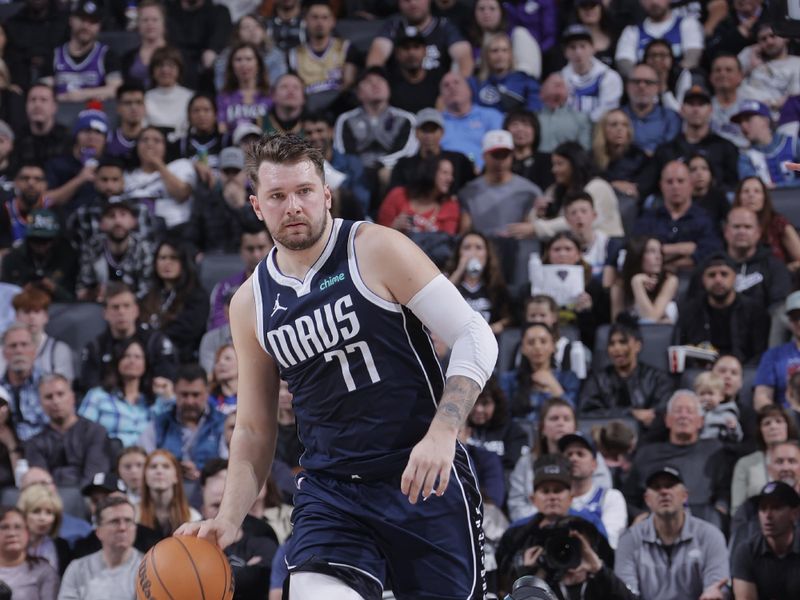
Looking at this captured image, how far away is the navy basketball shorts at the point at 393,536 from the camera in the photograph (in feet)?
15.5

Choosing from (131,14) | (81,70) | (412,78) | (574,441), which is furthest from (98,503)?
(131,14)

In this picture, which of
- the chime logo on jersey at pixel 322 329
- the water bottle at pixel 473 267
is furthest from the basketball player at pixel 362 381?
the water bottle at pixel 473 267

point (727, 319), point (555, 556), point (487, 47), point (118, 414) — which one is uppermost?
point (487, 47)

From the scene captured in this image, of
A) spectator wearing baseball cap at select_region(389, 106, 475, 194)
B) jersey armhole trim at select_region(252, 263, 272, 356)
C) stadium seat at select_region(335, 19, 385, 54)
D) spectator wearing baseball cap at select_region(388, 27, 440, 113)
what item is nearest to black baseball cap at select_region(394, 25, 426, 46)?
spectator wearing baseball cap at select_region(388, 27, 440, 113)

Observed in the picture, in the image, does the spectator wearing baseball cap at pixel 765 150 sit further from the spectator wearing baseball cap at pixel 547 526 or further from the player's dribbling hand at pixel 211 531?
the player's dribbling hand at pixel 211 531

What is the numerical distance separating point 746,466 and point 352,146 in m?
4.85

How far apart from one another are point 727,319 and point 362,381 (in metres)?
6.34

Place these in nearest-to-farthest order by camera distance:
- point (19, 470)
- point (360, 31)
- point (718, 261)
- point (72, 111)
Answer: point (19, 470) < point (718, 261) < point (72, 111) < point (360, 31)

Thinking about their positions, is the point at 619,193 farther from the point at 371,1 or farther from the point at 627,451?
the point at 371,1

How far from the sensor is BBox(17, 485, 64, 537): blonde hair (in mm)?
9047

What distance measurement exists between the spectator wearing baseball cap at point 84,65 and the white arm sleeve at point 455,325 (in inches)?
395

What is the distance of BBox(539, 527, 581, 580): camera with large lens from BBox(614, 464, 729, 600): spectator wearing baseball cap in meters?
0.78

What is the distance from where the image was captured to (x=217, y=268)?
12.0 meters

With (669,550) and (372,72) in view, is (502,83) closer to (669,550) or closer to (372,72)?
(372,72)
